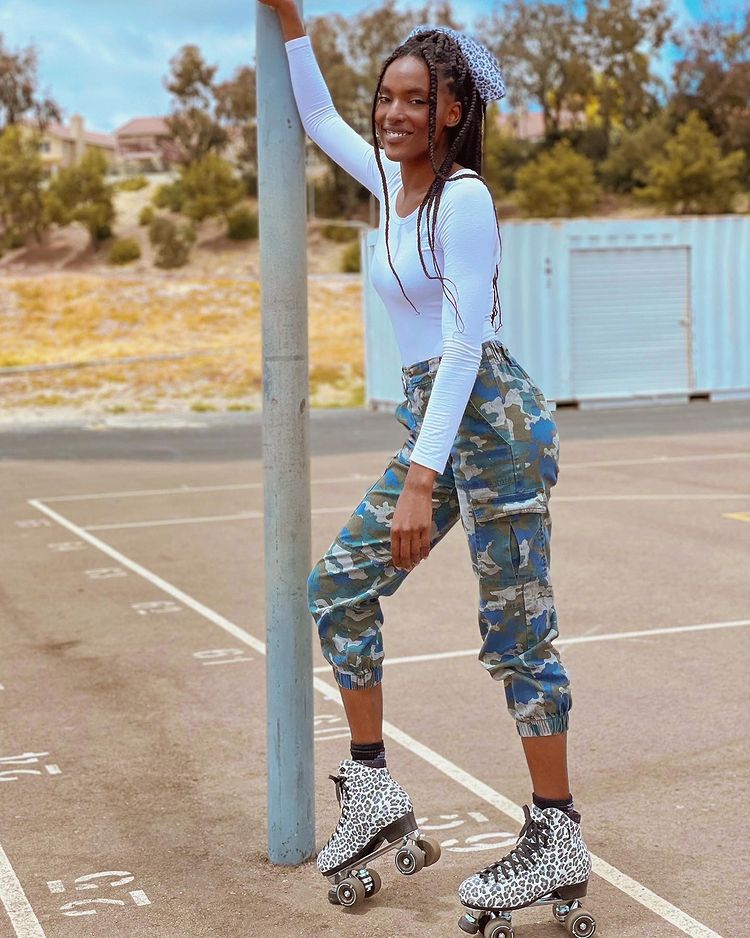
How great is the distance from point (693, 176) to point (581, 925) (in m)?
73.2

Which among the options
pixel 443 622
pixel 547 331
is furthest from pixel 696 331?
pixel 443 622

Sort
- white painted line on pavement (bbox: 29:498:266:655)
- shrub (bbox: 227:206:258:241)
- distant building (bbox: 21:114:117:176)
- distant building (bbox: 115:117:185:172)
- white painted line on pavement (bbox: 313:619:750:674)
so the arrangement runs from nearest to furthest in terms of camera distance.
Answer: white painted line on pavement (bbox: 313:619:750:674), white painted line on pavement (bbox: 29:498:266:655), shrub (bbox: 227:206:258:241), distant building (bbox: 21:114:117:176), distant building (bbox: 115:117:185:172)

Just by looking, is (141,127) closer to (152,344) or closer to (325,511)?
(152,344)

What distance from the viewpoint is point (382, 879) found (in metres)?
3.79

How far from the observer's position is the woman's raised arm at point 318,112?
3588 mm

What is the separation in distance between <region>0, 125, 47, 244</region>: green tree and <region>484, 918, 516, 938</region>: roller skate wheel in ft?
259

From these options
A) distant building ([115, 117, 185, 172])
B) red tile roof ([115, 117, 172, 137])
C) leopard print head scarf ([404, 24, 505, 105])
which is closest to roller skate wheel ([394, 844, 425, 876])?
leopard print head scarf ([404, 24, 505, 105])

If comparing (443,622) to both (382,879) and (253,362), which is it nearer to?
(382,879)

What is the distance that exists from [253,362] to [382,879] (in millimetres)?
30492

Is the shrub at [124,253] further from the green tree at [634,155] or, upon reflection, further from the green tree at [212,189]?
the green tree at [634,155]

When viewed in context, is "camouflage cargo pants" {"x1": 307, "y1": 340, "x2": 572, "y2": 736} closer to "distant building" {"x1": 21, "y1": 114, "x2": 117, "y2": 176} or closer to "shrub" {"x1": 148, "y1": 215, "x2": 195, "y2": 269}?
"shrub" {"x1": 148, "y1": 215, "x2": 195, "y2": 269}

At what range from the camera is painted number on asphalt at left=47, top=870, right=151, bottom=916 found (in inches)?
143

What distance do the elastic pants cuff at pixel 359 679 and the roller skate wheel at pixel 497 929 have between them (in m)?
0.64

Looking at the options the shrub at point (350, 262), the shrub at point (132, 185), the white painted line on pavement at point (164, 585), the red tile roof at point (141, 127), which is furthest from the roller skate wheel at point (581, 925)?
the red tile roof at point (141, 127)
